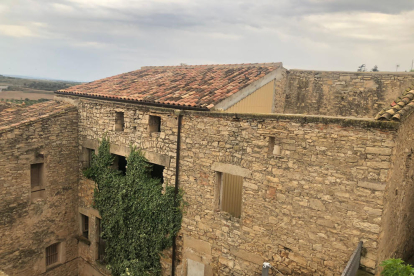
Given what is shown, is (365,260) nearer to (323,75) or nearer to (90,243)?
(323,75)

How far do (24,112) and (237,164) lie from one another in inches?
313

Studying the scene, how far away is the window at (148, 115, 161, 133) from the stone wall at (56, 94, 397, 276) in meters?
0.15

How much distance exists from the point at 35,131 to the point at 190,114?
5287 mm

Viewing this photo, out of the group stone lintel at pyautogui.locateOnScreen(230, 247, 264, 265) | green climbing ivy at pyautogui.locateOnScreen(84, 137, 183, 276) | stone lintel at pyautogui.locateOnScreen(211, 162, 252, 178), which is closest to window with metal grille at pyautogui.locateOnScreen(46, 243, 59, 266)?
green climbing ivy at pyautogui.locateOnScreen(84, 137, 183, 276)

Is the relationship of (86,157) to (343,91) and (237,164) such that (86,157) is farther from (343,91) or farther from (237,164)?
(343,91)

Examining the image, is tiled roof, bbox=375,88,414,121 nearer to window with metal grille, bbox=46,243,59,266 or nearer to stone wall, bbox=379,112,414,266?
stone wall, bbox=379,112,414,266

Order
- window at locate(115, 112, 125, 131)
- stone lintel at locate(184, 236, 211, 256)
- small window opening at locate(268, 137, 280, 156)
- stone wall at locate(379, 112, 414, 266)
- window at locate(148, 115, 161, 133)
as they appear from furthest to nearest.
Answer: window at locate(115, 112, 125, 131) → window at locate(148, 115, 161, 133) → stone lintel at locate(184, 236, 211, 256) → small window opening at locate(268, 137, 280, 156) → stone wall at locate(379, 112, 414, 266)

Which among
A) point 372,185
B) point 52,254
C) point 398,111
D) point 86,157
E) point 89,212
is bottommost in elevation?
point 52,254

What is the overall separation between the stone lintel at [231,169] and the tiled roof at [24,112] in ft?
20.1

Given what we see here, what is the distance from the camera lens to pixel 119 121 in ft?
31.4

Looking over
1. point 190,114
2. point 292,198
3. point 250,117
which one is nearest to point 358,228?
point 292,198

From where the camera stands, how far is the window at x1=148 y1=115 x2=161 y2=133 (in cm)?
852

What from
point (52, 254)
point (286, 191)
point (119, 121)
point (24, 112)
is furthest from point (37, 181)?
point (286, 191)

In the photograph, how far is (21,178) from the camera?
9.21 m
